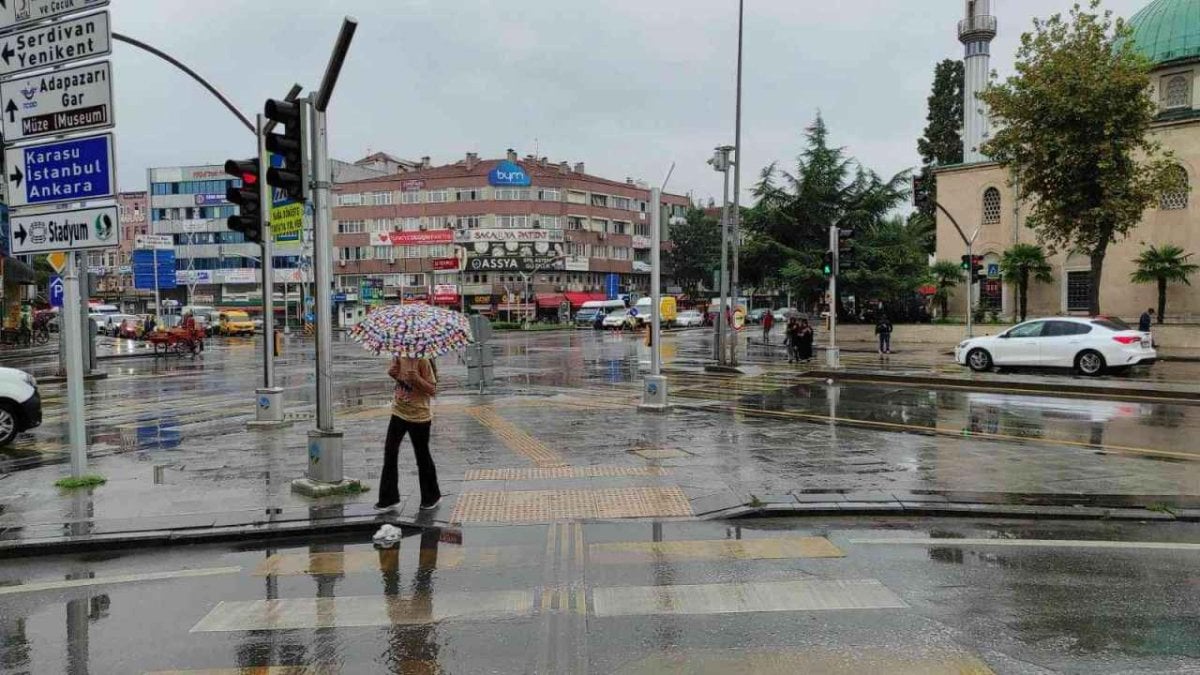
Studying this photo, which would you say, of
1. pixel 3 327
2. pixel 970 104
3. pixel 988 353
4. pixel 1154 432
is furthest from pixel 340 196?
pixel 1154 432

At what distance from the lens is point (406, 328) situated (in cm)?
741

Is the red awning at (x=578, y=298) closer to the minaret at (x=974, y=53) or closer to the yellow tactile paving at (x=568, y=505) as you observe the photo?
the minaret at (x=974, y=53)

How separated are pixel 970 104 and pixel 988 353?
3325 cm

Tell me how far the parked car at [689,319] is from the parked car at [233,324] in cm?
3133

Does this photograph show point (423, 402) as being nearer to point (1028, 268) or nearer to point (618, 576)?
point (618, 576)

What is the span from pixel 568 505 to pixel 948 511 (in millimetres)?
3364

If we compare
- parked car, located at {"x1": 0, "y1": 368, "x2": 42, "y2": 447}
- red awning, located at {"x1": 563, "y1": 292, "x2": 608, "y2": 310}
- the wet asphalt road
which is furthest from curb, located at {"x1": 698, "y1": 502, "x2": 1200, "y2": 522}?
red awning, located at {"x1": 563, "y1": 292, "x2": 608, "y2": 310}

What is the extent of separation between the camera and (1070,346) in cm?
2117

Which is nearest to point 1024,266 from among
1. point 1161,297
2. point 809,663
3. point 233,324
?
point 1161,297

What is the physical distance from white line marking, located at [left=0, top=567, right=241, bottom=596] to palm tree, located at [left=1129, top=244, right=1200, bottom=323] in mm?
38547

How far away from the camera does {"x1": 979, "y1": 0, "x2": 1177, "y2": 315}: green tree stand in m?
28.4

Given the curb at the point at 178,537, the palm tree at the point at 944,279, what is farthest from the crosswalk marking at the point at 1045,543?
the palm tree at the point at 944,279

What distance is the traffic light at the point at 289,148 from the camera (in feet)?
27.0

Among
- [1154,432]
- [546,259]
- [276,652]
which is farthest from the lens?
[546,259]
